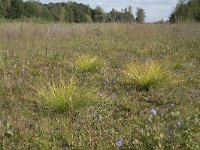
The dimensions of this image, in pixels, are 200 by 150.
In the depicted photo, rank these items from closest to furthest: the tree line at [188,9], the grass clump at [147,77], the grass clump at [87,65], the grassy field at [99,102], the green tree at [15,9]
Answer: the grassy field at [99,102], the grass clump at [147,77], the grass clump at [87,65], the tree line at [188,9], the green tree at [15,9]

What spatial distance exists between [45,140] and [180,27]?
36.9ft

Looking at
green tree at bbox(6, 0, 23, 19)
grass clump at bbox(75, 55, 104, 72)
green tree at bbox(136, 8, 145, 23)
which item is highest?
green tree at bbox(6, 0, 23, 19)

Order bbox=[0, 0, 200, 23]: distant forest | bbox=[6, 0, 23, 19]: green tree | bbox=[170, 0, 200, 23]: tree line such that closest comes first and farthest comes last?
bbox=[0, 0, 200, 23]: distant forest, bbox=[170, 0, 200, 23]: tree line, bbox=[6, 0, 23, 19]: green tree

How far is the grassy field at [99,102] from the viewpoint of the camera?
331 cm

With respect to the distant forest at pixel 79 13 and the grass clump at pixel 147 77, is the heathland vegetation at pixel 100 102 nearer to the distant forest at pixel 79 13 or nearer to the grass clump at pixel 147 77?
the grass clump at pixel 147 77

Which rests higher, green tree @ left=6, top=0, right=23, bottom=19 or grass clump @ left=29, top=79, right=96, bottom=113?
green tree @ left=6, top=0, right=23, bottom=19

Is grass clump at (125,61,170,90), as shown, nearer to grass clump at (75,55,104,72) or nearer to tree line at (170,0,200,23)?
grass clump at (75,55,104,72)

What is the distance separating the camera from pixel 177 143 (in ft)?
9.44

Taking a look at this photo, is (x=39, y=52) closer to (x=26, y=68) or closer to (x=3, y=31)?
(x=26, y=68)

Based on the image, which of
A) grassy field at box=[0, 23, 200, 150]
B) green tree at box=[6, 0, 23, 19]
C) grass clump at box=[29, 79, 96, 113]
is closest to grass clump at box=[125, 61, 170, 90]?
grassy field at box=[0, 23, 200, 150]

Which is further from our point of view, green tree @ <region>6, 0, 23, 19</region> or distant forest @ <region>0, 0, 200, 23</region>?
green tree @ <region>6, 0, 23, 19</region>

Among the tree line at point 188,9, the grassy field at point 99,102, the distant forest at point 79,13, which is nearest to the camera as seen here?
the grassy field at point 99,102

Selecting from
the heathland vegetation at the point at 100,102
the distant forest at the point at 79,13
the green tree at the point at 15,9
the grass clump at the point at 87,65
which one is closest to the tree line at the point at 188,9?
the distant forest at the point at 79,13

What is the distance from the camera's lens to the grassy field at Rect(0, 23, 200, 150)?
3.31m
